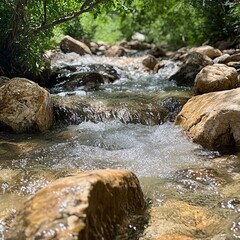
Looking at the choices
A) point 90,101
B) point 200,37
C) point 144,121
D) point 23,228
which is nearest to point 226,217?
point 23,228

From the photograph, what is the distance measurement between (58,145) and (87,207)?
2605 millimetres

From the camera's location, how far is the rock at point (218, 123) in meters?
4.30

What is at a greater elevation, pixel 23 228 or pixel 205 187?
pixel 23 228

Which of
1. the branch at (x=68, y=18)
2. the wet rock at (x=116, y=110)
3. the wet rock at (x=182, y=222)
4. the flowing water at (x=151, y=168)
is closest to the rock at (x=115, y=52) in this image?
the branch at (x=68, y=18)

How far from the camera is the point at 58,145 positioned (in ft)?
14.7

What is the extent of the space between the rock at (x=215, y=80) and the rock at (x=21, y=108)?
2.82 meters

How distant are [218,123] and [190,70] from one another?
4185 mm

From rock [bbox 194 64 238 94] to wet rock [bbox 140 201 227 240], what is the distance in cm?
383

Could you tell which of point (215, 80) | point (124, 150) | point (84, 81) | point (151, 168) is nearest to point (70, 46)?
point (84, 81)

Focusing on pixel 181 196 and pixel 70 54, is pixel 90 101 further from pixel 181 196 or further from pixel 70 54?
pixel 70 54

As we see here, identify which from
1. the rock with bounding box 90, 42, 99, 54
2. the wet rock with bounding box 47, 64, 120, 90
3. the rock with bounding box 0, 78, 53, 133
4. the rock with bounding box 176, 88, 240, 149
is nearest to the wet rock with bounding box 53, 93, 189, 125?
the rock with bounding box 0, 78, 53, 133

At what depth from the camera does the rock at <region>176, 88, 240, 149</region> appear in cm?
430

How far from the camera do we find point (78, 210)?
6.31 ft

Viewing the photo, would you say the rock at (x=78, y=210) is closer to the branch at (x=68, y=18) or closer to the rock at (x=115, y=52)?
the branch at (x=68, y=18)
